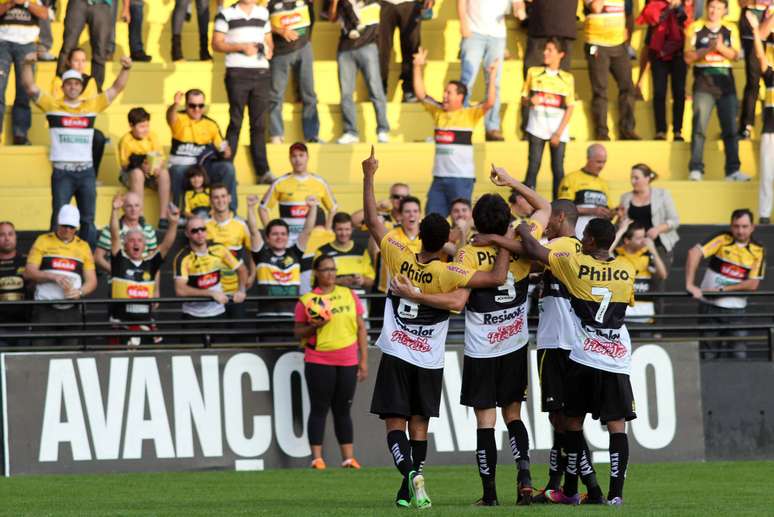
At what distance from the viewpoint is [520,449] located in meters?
10.0

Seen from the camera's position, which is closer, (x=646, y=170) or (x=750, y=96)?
(x=646, y=170)

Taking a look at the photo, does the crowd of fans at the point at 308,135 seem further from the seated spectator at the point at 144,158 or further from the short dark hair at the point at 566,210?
the short dark hair at the point at 566,210

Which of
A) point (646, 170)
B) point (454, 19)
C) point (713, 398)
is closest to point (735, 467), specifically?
point (713, 398)

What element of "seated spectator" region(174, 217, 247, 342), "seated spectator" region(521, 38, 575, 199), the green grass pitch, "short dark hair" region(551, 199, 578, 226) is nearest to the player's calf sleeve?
the green grass pitch

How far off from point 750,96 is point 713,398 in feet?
19.1

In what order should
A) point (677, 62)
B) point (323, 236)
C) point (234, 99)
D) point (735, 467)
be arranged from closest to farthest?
point (735, 467) → point (323, 236) → point (234, 99) → point (677, 62)

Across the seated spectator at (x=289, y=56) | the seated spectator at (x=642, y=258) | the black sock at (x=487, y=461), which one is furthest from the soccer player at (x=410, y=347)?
the seated spectator at (x=289, y=56)

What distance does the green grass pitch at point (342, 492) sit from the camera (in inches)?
390

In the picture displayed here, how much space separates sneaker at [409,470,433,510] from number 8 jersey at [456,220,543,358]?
0.87 meters

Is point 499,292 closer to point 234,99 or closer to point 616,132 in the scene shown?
point 234,99

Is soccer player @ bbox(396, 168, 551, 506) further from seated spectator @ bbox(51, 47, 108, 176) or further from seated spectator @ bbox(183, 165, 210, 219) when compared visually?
seated spectator @ bbox(51, 47, 108, 176)

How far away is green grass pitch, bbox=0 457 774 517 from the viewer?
9914 millimetres

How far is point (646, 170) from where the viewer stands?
1686 cm

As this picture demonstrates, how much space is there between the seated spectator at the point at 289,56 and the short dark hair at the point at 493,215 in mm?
9077
